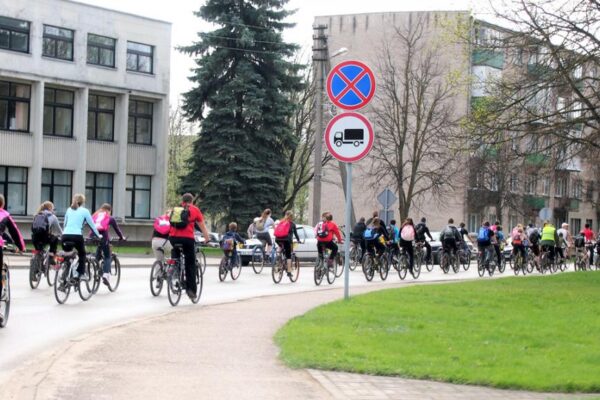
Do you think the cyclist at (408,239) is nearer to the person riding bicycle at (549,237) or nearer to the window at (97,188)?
the person riding bicycle at (549,237)

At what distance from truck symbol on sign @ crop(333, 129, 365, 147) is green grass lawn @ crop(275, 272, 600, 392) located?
2301 mm

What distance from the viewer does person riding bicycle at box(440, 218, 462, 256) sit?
34.1 meters

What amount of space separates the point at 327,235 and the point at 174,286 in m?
7.76

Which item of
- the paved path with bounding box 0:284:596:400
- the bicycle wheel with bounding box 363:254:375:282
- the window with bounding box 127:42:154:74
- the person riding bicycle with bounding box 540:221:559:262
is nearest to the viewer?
the paved path with bounding box 0:284:596:400

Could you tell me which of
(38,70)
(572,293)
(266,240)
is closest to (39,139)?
(38,70)

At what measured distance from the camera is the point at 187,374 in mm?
9219

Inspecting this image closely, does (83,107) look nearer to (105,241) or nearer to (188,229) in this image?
(105,241)

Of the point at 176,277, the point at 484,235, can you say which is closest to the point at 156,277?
the point at 176,277

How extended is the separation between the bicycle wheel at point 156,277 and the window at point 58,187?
3118 centimetres

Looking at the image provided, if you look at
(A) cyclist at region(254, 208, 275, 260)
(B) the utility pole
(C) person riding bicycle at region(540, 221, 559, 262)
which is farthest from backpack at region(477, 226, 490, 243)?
(A) cyclist at region(254, 208, 275, 260)

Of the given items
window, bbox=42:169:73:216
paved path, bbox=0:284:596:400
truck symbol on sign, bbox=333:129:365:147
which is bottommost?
paved path, bbox=0:284:596:400

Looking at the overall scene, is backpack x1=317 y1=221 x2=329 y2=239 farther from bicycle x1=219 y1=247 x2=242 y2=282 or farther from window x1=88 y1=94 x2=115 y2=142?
window x1=88 y1=94 x2=115 y2=142

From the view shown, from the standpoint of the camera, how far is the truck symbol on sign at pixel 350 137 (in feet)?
49.7

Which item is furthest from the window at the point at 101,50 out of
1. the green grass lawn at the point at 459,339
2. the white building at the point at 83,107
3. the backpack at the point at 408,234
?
the green grass lawn at the point at 459,339
